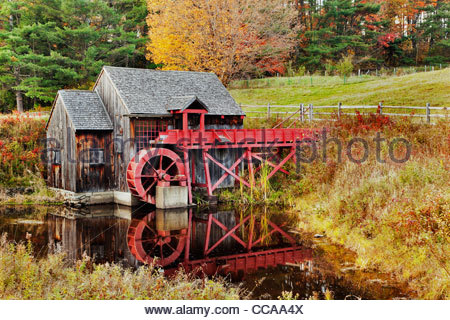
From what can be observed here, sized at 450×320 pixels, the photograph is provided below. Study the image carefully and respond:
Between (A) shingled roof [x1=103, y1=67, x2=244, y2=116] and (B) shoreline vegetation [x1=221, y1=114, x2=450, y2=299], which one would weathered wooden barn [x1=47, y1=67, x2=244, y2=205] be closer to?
(A) shingled roof [x1=103, y1=67, x2=244, y2=116]

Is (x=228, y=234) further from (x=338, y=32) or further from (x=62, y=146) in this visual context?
(x=338, y=32)

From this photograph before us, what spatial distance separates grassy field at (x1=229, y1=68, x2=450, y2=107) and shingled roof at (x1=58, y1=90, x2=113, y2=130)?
15228 mm

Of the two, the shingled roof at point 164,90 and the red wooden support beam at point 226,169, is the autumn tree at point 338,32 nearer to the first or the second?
the shingled roof at point 164,90

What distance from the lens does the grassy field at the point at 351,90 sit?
28161 millimetres

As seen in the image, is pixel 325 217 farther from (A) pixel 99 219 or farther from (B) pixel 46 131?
(B) pixel 46 131

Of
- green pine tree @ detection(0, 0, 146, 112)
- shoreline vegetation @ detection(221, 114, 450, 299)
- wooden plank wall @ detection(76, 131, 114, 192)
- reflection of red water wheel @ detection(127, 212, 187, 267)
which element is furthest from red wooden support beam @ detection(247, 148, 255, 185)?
green pine tree @ detection(0, 0, 146, 112)

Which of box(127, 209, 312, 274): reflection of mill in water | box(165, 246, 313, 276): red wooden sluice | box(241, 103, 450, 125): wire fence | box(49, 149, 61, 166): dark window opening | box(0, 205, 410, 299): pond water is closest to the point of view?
box(0, 205, 410, 299): pond water

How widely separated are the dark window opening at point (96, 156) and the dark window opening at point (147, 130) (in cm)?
168

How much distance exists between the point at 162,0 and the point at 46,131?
13.0m

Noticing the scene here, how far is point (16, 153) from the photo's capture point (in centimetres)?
2164

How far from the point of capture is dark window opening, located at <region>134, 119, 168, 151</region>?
19.7m

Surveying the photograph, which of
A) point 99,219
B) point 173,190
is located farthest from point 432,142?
point 99,219

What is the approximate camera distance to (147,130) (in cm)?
1992

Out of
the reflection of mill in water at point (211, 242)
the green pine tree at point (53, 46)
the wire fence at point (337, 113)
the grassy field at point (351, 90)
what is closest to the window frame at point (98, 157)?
the reflection of mill in water at point (211, 242)
